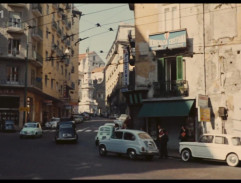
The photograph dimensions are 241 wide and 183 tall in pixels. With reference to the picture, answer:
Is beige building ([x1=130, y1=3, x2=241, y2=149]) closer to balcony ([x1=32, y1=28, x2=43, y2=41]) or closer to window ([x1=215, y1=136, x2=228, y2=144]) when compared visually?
window ([x1=215, y1=136, x2=228, y2=144])

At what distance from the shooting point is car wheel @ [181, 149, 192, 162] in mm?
17605

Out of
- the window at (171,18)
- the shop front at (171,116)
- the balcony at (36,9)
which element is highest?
the balcony at (36,9)

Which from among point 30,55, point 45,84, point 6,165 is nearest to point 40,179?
point 6,165

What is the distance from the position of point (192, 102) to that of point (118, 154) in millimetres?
6243

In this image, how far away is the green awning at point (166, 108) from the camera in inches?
848

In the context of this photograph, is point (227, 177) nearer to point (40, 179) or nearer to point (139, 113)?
point (40, 179)

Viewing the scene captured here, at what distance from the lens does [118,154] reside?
762 inches

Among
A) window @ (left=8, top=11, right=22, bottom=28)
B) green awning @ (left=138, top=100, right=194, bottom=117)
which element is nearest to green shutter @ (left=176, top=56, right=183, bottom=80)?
green awning @ (left=138, top=100, right=194, bottom=117)

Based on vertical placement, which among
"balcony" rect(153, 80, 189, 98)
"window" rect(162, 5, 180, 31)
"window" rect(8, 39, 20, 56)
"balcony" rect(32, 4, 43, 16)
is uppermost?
"balcony" rect(32, 4, 43, 16)

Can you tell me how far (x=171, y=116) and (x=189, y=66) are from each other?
12.2 ft

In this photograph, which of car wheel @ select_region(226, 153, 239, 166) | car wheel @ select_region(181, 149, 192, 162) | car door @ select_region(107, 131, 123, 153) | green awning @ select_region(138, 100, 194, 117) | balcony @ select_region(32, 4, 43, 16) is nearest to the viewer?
car wheel @ select_region(226, 153, 239, 166)

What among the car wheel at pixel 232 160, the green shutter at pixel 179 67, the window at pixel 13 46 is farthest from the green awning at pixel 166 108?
the window at pixel 13 46

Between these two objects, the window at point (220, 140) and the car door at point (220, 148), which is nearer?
the car door at point (220, 148)

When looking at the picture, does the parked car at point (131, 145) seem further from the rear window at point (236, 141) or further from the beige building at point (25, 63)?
the beige building at point (25, 63)
